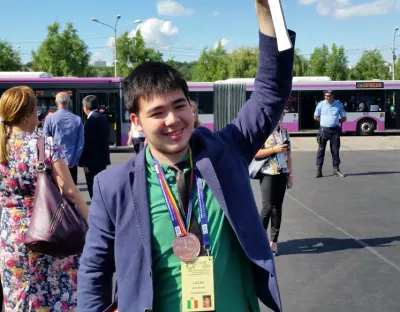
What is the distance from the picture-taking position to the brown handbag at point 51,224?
10.4ft

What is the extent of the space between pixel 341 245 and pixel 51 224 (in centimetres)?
422

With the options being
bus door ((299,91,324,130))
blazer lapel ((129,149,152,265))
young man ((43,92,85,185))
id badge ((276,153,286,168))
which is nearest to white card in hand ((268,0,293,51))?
blazer lapel ((129,149,152,265))

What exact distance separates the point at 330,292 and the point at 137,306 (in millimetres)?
3467

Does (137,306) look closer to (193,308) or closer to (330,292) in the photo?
(193,308)

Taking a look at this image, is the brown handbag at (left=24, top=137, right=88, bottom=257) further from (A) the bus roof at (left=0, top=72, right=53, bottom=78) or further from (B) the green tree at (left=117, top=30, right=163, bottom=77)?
(B) the green tree at (left=117, top=30, right=163, bottom=77)

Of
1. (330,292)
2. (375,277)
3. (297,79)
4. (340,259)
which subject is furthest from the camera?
(297,79)

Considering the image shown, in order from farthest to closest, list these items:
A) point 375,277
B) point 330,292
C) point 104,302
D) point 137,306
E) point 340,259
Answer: point 340,259, point 375,277, point 330,292, point 104,302, point 137,306

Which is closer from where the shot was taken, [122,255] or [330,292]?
[122,255]

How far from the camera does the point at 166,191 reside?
5.95 ft

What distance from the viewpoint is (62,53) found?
43.8 meters

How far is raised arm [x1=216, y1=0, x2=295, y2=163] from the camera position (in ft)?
6.17

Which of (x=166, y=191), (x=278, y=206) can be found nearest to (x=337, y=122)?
(x=278, y=206)

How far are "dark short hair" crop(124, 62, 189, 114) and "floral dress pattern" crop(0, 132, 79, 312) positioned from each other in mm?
1587

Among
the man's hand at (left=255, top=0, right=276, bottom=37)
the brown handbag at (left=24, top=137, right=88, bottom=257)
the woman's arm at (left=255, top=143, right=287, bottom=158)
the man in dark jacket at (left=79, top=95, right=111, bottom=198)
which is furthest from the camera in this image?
the man in dark jacket at (left=79, top=95, right=111, bottom=198)
